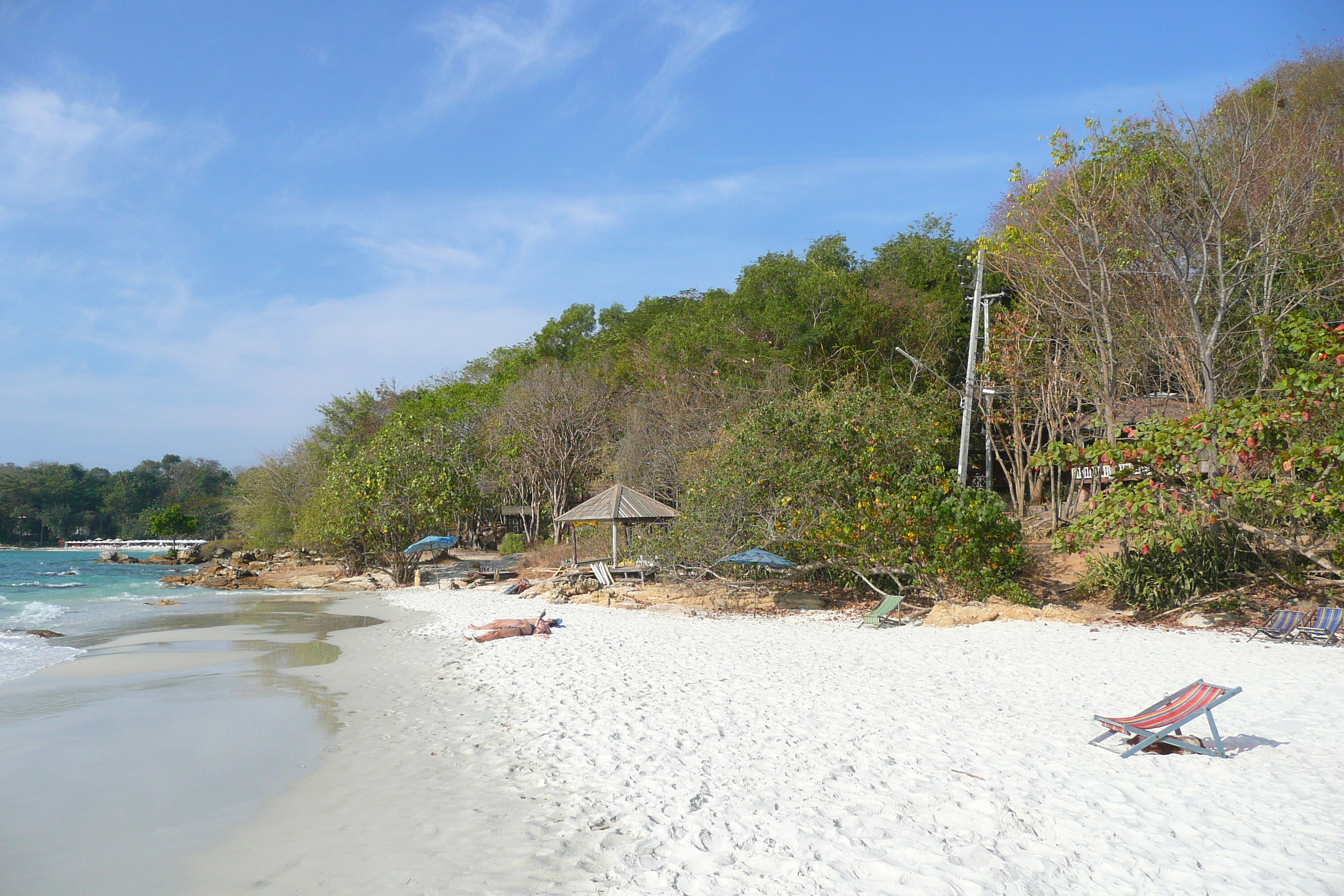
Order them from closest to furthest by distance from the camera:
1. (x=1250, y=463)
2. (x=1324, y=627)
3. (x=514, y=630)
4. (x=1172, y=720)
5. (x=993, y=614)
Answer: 1. (x=1172, y=720)
2. (x=1324, y=627)
3. (x=1250, y=463)
4. (x=993, y=614)
5. (x=514, y=630)

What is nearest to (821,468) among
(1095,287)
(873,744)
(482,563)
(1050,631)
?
(1050,631)

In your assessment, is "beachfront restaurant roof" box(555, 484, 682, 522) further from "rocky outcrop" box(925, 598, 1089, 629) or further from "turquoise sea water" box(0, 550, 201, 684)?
"turquoise sea water" box(0, 550, 201, 684)

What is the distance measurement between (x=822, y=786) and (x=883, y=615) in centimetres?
812

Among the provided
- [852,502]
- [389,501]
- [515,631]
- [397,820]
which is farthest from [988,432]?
[397,820]

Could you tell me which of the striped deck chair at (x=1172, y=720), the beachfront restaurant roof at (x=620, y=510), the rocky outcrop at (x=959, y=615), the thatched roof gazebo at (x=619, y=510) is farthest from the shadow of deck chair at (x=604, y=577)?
the striped deck chair at (x=1172, y=720)

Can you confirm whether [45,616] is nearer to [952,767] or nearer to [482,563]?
[482,563]

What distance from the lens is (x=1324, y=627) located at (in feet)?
31.8

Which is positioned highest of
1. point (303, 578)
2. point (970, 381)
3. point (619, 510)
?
point (970, 381)

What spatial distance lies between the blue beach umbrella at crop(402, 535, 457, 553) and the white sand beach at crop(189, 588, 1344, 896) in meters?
16.6

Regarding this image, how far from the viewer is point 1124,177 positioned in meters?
14.5

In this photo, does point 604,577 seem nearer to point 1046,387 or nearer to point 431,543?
point 431,543

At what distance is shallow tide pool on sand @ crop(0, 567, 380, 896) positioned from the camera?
4.99 metres

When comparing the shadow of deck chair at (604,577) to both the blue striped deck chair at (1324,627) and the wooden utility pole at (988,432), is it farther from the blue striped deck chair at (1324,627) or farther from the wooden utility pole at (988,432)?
the blue striped deck chair at (1324,627)

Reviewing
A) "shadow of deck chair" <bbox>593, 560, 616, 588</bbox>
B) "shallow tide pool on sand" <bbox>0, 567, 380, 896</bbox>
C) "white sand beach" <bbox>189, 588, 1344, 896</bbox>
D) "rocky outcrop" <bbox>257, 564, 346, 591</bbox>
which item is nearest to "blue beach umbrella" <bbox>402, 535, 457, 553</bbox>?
"rocky outcrop" <bbox>257, 564, 346, 591</bbox>
